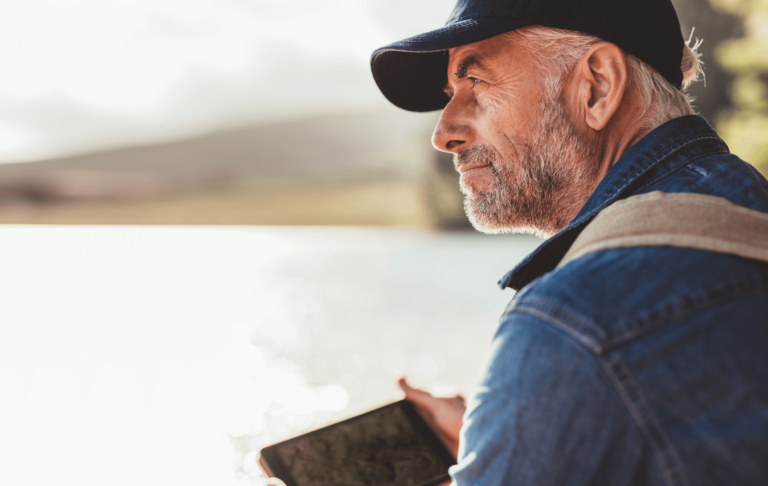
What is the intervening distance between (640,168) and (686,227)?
220 mm

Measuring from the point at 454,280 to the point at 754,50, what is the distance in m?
3.52

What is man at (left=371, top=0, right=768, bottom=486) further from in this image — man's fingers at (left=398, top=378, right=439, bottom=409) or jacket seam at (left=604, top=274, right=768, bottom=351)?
man's fingers at (left=398, top=378, right=439, bottom=409)

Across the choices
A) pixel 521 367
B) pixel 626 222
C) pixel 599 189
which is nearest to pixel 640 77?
pixel 599 189

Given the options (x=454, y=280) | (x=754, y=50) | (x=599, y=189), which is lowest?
(x=599, y=189)

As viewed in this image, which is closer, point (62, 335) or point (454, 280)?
point (62, 335)

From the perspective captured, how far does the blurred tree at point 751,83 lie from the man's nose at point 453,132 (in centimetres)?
510

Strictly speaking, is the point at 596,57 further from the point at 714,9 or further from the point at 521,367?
the point at 714,9

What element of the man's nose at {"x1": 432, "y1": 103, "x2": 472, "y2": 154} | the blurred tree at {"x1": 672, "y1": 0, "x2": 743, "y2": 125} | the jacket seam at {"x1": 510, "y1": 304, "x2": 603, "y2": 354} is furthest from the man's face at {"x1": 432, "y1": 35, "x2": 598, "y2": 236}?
the blurred tree at {"x1": 672, "y1": 0, "x2": 743, "y2": 125}

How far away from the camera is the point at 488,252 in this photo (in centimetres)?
677

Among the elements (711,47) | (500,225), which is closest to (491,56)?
(500,225)

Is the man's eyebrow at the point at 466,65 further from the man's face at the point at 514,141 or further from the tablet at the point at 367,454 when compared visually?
the tablet at the point at 367,454

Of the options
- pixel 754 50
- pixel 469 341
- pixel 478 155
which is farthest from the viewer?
pixel 754 50

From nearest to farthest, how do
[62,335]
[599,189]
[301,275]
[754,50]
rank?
[599,189], [62,335], [754,50], [301,275]

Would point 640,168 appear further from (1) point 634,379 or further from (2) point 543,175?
(1) point 634,379
